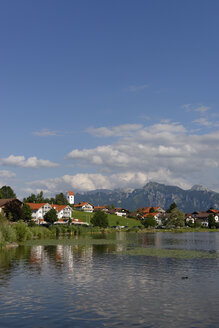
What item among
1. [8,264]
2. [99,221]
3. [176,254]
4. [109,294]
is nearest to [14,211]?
[99,221]

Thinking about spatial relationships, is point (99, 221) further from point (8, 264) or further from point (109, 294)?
point (109, 294)

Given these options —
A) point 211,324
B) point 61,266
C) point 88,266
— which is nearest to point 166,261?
→ point 88,266

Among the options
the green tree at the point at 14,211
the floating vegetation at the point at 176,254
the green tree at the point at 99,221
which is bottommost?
the floating vegetation at the point at 176,254

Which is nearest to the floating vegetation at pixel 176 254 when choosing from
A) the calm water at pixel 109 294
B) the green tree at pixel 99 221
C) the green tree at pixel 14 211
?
the calm water at pixel 109 294

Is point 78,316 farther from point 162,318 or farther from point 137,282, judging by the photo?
point 137,282

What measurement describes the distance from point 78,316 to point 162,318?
6209 millimetres

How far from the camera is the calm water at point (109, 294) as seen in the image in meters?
25.0

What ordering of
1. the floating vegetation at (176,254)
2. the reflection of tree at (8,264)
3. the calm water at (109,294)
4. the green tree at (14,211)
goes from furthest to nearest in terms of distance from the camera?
the green tree at (14,211)
the floating vegetation at (176,254)
the reflection of tree at (8,264)
the calm water at (109,294)

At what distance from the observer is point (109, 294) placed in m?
32.8

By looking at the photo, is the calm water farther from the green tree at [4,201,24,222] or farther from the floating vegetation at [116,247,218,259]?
the green tree at [4,201,24,222]

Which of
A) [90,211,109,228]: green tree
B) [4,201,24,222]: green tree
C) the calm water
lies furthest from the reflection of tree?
[90,211,109,228]: green tree

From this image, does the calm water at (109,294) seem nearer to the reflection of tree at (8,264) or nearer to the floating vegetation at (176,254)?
the reflection of tree at (8,264)

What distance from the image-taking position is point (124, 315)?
85.3 feet

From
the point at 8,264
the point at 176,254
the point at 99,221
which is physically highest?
Answer: the point at 99,221
